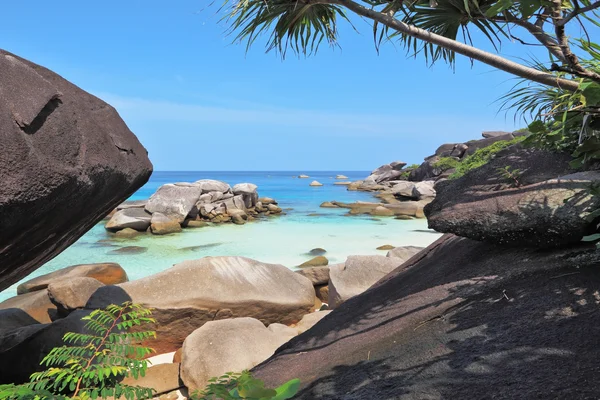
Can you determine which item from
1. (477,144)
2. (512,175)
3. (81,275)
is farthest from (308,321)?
(477,144)

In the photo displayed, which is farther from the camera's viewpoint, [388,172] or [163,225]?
[388,172]

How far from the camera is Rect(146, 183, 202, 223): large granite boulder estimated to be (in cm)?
1800

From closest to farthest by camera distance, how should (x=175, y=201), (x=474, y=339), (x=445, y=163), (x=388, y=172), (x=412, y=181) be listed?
(x=474, y=339) → (x=175, y=201) → (x=445, y=163) → (x=412, y=181) → (x=388, y=172)

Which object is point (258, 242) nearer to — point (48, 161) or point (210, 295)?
point (210, 295)

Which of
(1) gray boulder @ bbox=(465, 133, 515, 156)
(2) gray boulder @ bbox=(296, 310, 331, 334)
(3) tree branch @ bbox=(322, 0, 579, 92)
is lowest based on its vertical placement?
(2) gray boulder @ bbox=(296, 310, 331, 334)

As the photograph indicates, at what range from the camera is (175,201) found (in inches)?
725

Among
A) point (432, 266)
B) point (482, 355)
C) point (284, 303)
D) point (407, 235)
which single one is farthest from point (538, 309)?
point (407, 235)

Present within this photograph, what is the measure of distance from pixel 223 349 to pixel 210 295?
1.24m

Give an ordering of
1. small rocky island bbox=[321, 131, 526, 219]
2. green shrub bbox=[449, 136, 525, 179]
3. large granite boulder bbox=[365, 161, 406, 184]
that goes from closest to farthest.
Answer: green shrub bbox=[449, 136, 525, 179] → small rocky island bbox=[321, 131, 526, 219] → large granite boulder bbox=[365, 161, 406, 184]

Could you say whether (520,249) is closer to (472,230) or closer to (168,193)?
(472,230)

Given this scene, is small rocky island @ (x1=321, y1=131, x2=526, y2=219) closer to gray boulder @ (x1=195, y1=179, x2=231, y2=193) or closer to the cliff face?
gray boulder @ (x1=195, y1=179, x2=231, y2=193)

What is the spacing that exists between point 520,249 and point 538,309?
0.83m

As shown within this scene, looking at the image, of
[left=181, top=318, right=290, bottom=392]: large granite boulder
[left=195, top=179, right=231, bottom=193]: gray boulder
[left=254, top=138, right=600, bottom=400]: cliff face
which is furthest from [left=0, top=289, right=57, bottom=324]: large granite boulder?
[left=195, top=179, right=231, bottom=193]: gray boulder

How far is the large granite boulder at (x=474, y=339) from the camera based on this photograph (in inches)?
64.8
